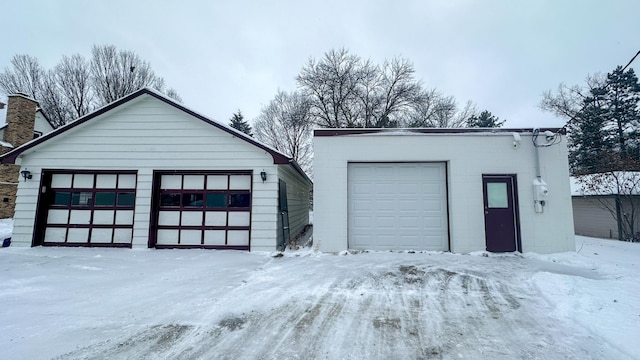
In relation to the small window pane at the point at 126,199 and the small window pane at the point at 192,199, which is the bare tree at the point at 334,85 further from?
the small window pane at the point at 126,199

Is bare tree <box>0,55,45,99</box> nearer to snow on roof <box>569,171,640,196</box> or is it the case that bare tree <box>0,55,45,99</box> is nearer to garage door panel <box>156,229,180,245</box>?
garage door panel <box>156,229,180,245</box>

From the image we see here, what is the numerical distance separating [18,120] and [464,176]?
22.2 m

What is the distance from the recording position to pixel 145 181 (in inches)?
316

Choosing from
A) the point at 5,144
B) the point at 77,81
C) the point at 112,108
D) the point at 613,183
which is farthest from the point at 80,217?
the point at 77,81

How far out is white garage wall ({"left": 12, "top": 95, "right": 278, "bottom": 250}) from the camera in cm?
795

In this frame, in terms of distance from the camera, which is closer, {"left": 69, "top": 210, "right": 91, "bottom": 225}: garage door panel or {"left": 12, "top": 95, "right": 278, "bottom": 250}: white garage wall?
{"left": 12, "top": 95, "right": 278, "bottom": 250}: white garage wall

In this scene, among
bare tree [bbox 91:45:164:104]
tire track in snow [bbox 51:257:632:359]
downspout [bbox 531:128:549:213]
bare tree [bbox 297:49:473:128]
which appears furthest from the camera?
bare tree [bbox 91:45:164:104]

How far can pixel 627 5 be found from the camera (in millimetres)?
7344

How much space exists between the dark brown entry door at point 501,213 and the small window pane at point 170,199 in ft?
28.4

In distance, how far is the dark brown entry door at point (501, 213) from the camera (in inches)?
298

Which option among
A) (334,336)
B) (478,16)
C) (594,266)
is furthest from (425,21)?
(334,336)

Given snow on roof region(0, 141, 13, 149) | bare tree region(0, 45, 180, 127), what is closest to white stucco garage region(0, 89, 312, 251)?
snow on roof region(0, 141, 13, 149)

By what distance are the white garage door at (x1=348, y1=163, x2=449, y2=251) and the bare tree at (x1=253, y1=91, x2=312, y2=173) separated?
18112 mm

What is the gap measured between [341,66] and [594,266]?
20971 millimetres
